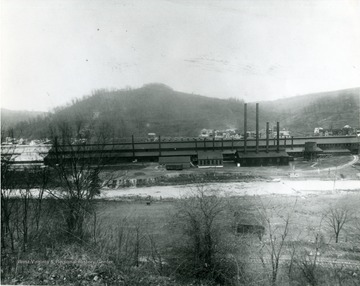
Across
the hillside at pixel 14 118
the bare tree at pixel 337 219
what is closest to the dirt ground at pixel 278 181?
the bare tree at pixel 337 219

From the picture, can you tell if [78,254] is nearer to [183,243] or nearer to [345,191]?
[183,243]

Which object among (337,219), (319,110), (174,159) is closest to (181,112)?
(319,110)

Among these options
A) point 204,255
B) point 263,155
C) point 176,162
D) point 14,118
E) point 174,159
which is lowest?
point 204,255

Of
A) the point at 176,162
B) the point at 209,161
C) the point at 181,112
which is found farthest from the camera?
the point at 181,112

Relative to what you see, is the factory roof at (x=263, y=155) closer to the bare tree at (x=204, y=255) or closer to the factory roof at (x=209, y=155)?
the factory roof at (x=209, y=155)

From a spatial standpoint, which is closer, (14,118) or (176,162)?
(176,162)

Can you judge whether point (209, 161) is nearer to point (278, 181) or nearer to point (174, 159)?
point (174, 159)
